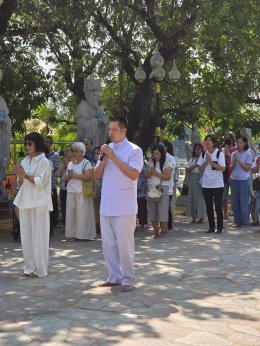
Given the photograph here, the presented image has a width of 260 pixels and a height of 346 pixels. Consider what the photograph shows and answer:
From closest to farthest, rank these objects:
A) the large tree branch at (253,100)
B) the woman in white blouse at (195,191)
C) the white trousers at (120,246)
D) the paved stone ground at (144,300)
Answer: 1. the paved stone ground at (144,300)
2. the white trousers at (120,246)
3. the woman in white blouse at (195,191)
4. the large tree branch at (253,100)

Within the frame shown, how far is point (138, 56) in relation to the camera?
1594 cm

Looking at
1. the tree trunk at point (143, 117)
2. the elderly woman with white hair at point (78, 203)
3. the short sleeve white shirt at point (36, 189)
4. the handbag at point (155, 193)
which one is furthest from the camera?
the tree trunk at point (143, 117)

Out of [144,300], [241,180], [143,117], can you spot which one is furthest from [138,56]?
[144,300]

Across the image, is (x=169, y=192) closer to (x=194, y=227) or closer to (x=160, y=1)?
(x=194, y=227)

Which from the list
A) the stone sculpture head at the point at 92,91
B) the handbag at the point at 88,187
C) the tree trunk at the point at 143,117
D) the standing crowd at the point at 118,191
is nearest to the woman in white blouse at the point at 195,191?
the standing crowd at the point at 118,191

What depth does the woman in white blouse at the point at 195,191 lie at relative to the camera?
36.7 ft

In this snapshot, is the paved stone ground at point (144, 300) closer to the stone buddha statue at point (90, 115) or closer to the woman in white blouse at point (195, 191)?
the woman in white blouse at point (195, 191)

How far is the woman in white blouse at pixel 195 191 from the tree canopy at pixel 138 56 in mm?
A: 3310

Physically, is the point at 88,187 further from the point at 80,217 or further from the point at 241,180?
the point at 241,180

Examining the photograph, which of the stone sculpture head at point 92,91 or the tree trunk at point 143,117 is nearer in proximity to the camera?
the stone sculpture head at point 92,91

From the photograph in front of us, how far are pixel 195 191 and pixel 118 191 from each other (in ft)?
18.9

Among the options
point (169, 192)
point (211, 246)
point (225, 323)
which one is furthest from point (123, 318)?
point (169, 192)

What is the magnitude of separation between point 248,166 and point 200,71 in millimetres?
7753

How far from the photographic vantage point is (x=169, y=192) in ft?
31.6
